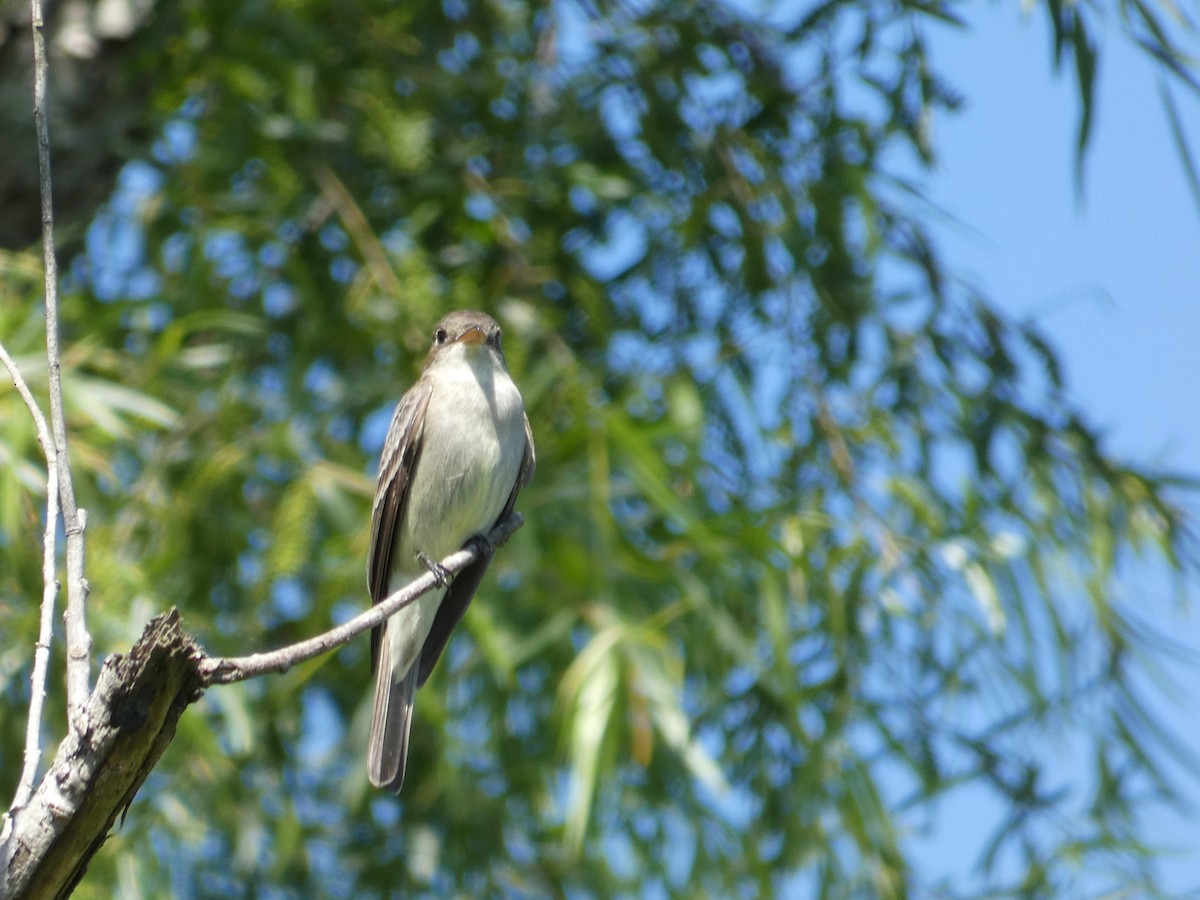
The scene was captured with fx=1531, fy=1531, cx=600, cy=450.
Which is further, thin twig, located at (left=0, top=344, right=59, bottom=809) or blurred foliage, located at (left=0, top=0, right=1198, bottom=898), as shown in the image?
blurred foliage, located at (left=0, top=0, right=1198, bottom=898)

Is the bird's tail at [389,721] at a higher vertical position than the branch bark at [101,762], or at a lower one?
lower

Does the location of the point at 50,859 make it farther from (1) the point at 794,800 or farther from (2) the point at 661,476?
(1) the point at 794,800

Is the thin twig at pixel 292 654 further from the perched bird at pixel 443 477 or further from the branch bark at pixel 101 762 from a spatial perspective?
the perched bird at pixel 443 477

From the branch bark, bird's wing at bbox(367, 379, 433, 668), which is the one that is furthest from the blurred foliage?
the branch bark

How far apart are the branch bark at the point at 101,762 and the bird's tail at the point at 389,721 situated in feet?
4.38

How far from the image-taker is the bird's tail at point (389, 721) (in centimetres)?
300

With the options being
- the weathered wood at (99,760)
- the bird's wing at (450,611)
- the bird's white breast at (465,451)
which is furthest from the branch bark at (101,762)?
the bird's white breast at (465,451)

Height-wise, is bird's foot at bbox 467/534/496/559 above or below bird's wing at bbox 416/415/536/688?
above

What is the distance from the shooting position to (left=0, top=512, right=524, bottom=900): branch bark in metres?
1.51

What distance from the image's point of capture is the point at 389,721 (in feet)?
10.4

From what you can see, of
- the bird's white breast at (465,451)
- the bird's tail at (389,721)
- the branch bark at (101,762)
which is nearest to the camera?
the branch bark at (101,762)

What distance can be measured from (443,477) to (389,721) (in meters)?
0.59

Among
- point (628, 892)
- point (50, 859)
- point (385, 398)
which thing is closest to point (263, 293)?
point (385, 398)

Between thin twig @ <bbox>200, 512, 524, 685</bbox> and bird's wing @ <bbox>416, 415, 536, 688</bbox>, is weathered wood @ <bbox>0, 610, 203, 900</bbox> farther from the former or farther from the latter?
bird's wing @ <bbox>416, 415, 536, 688</bbox>
